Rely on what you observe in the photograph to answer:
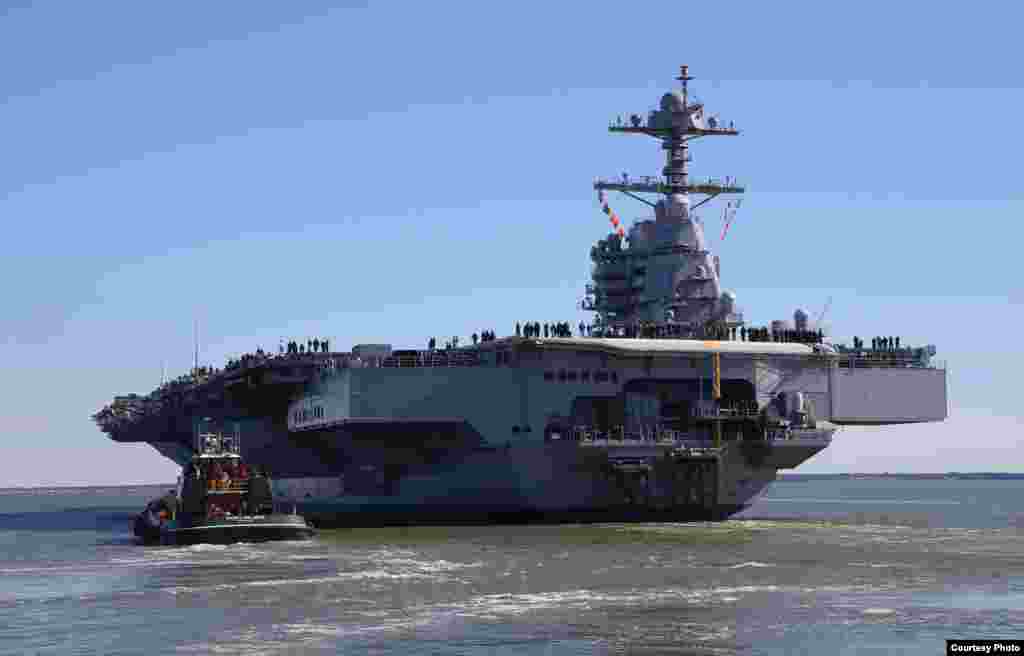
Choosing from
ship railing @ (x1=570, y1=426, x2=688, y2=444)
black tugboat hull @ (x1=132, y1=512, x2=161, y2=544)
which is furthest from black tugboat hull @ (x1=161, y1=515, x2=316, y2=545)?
ship railing @ (x1=570, y1=426, x2=688, y2=444)

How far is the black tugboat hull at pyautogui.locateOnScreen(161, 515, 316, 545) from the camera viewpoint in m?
44.0

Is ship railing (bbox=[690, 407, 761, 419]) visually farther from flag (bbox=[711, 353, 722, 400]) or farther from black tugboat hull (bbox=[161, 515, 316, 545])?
black tugboat hull (bbox=[161, 515, 316, 545])

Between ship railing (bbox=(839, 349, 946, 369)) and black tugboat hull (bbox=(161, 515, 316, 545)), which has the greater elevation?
ship railing (bbox=(839, 349, 946, 369))

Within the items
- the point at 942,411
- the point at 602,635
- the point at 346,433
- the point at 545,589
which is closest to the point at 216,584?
the point at 545,589

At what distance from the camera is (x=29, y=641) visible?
25.5m

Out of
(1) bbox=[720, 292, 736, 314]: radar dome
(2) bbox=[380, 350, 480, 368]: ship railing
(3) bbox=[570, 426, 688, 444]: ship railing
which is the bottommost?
(3) bbox=[570, 426, 688, 444]: ship railing

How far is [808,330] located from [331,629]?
32287mm

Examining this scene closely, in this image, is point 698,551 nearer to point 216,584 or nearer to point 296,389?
point 216,584

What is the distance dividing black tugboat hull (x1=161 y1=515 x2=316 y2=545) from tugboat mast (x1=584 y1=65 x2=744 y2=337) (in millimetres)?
15268

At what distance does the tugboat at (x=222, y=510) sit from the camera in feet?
145

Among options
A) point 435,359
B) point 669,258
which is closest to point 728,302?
point 669,258

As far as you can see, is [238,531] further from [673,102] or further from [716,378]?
[673,102]

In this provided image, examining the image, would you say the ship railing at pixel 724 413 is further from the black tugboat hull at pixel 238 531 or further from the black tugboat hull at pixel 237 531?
the black tugboat hull at pixel 237 531

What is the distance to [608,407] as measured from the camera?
51.7 m
